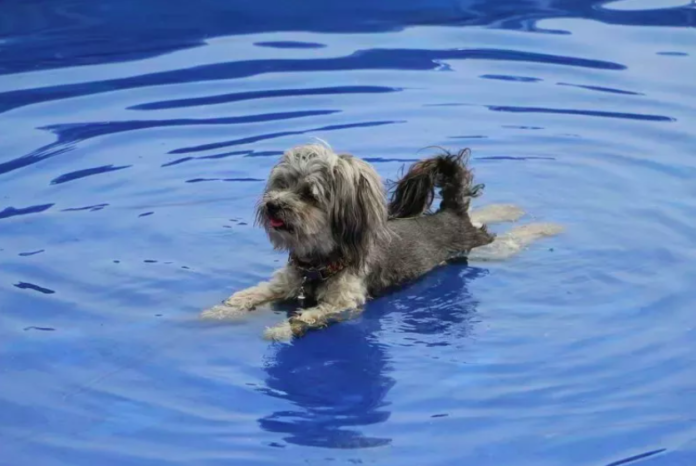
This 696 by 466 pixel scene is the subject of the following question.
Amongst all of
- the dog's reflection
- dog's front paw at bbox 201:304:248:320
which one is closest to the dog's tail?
the dog's reflection

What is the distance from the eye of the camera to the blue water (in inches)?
252

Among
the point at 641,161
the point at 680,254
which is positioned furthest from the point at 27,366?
the point at 641,161

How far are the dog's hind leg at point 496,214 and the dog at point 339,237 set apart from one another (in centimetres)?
67

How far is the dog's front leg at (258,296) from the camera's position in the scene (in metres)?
7.63

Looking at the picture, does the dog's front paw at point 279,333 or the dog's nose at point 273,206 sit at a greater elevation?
the dog's nose at point 273,206

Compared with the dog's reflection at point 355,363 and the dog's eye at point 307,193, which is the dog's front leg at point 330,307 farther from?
the dog's eye at point 307,193

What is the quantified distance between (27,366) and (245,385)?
1296mm

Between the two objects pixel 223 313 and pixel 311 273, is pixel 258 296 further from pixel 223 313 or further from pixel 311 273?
pixel 311 273

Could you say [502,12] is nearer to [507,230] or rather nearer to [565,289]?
[507,230]

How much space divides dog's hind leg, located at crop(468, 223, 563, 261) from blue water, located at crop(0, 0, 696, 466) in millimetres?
144

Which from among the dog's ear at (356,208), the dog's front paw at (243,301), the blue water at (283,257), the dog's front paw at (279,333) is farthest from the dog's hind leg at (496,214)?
the dog's front paw at (279,333)

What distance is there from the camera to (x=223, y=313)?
762 centimetres

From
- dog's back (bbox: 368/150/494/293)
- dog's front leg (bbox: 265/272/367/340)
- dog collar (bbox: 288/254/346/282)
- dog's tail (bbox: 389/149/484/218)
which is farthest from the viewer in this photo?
dog's tail (bbox: 389/149/484/218)

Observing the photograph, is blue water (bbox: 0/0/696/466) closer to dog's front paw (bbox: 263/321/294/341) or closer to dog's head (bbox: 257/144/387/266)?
dog's front paw (bbox: 263/321/294/341)
